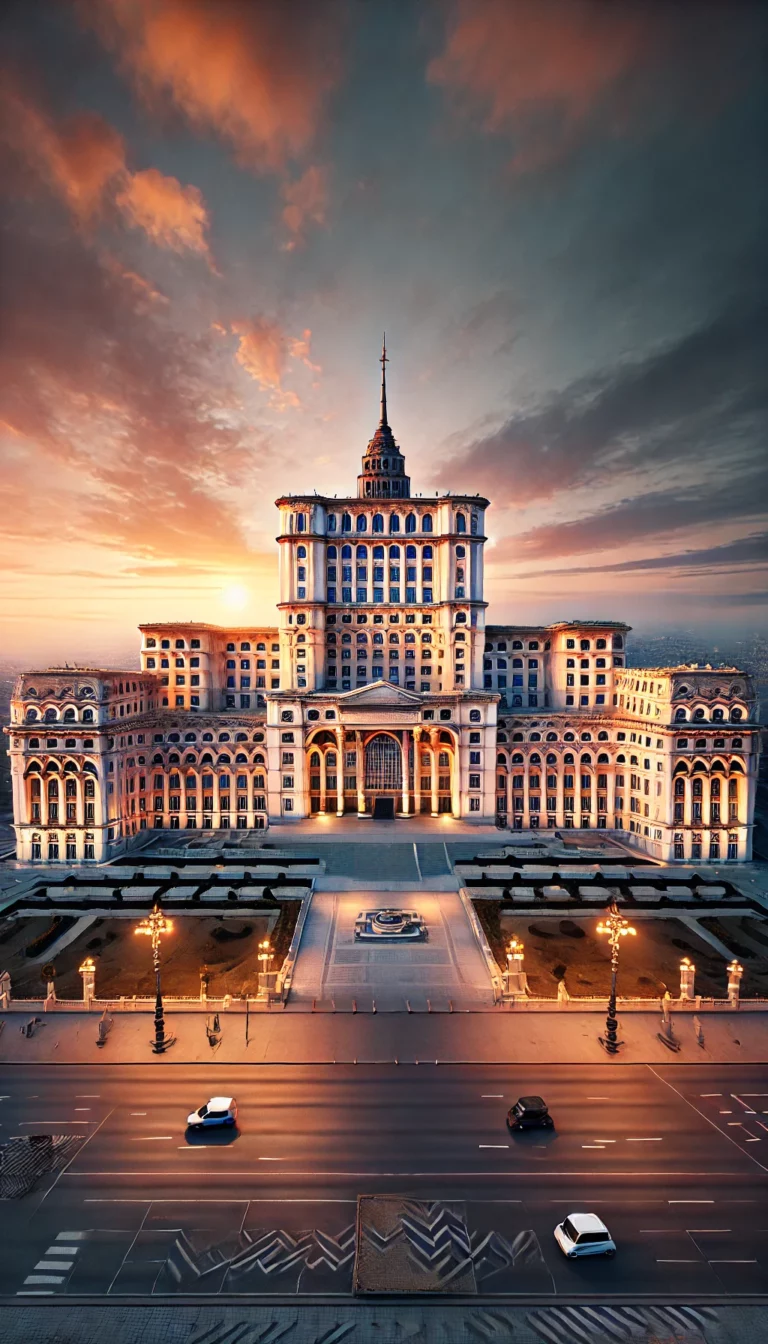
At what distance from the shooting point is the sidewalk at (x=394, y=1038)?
33594 millimetres

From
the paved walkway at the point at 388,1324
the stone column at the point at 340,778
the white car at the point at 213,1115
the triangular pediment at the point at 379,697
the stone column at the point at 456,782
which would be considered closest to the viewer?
the paved walkway at the point at 388,1324

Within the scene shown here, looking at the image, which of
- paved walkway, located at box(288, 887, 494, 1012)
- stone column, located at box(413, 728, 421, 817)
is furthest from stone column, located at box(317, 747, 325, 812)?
paved walkway, located at box(288, 887, 494, 1012)

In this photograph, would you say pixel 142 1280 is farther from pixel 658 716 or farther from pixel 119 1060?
pixel 658 716

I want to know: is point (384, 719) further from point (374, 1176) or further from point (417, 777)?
point (374, 1176)

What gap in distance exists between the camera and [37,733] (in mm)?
69062

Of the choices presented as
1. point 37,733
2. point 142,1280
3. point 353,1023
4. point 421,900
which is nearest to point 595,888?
point 421,900

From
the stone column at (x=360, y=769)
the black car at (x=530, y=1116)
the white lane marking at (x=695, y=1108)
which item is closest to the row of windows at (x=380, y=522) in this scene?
the stone column at (x=360, y=769)

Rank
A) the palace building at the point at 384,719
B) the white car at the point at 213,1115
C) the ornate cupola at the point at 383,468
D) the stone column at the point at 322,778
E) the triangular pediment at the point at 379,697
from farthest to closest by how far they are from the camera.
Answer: the ornate cupola at the point at 383,468, the stone column at the point at 322,778, the triangular pediment at the point at 379,697, the palace building at the point at 384,719, the white car at the point at 213,1115

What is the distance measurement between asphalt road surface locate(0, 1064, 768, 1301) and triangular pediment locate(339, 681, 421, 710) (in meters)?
48.3

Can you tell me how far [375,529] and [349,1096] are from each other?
225ft

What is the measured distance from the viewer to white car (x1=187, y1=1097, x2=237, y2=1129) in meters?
27.9

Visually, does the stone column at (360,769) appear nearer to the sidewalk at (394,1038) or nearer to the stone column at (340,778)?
the stone column at (340,778)

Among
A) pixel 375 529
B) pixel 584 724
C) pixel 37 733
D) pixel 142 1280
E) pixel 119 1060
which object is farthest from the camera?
pixel 375 529

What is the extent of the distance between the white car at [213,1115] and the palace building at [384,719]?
158 ft
